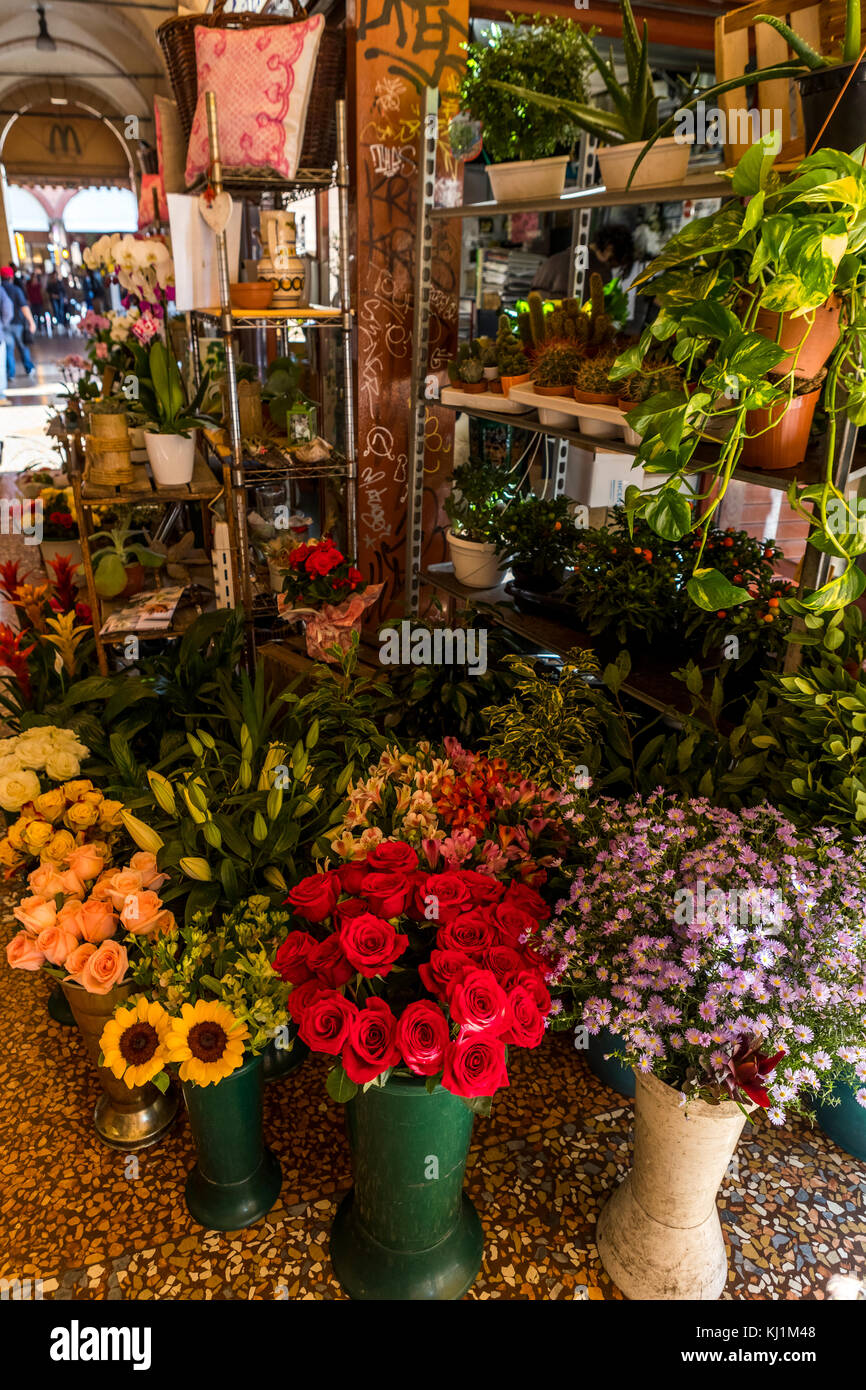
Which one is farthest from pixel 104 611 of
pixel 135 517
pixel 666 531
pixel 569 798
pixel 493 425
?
pixel 666 531

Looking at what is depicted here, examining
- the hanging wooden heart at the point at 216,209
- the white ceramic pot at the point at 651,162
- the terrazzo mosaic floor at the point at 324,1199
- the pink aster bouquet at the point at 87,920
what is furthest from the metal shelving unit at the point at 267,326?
the terrazzo mosaic floor at the point at 324,1199

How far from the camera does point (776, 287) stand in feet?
3.33

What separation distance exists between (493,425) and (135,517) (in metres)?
1.62

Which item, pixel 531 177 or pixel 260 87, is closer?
pixel 531 177

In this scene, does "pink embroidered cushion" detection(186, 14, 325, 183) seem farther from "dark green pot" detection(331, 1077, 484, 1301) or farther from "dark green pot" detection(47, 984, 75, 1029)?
"dark green pot" detection(331, 1077, 484, 1301)

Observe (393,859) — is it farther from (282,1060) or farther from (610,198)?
(610,198)

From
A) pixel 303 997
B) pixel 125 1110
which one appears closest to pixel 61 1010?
pixel 125 1110

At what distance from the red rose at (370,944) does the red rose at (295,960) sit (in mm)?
88

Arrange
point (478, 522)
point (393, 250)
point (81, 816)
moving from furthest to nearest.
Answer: point (393, 250), point (478, 522), point (81, 816)

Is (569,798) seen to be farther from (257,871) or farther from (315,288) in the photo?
(315,288)

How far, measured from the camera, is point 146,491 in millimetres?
2705

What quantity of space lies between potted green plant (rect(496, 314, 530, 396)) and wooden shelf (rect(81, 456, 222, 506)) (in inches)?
37.7

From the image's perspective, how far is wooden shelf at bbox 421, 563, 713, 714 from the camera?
200 centimetres

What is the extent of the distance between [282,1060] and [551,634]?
1216 millimetres
